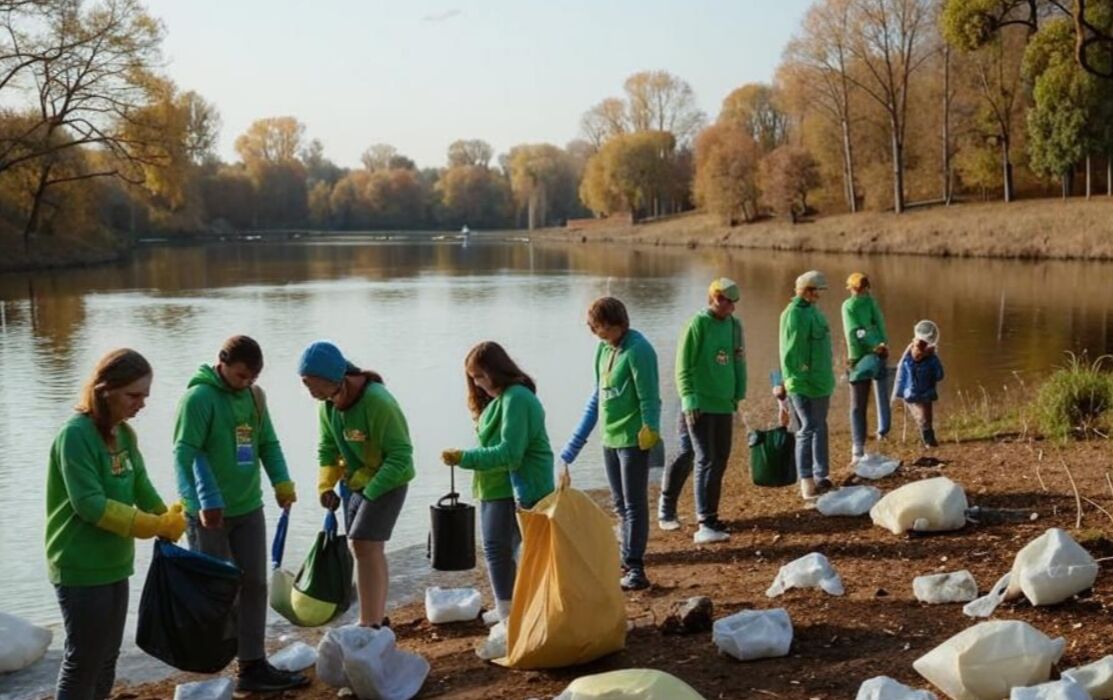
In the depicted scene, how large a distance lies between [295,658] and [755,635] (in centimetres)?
225

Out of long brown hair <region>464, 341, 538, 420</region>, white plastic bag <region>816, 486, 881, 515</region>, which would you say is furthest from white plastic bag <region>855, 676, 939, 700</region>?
white plastic bag <region>816, 486, 881, 515</region>

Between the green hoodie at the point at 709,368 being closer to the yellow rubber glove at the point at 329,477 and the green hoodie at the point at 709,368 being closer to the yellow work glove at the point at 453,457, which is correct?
the yellow work glove at the point at 453,457

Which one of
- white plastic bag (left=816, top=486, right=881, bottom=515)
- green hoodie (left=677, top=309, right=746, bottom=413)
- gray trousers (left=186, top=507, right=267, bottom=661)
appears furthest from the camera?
white plastic bag (left=816, top=486, right=881, bottom=515)

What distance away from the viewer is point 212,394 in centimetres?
505

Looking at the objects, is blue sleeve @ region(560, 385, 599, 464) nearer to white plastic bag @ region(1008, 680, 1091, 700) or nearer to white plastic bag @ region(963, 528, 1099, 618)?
white plastic bag @ region(963, 528, 1099, 618)

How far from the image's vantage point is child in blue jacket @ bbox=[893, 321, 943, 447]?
9906 mm

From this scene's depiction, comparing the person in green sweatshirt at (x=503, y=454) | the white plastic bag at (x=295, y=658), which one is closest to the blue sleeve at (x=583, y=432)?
the person in green sweatshirt at (x=503, y=454)

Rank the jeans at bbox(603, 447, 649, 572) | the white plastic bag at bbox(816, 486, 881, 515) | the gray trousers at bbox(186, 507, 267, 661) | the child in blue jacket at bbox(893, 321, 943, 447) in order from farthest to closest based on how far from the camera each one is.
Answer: the child in blue jacket at bbox(893, 321, 943, 447) → the white plastic bag at bbox(816, 486, 881, 515) → the jeans at bbox(603, 447, 649, 572) → the gray trousers at bbox(186, 507, 267, 661)

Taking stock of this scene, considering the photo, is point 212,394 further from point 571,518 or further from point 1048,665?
point 1048,665

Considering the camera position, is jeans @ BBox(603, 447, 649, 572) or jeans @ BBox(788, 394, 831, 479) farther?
jeans @ BBox(788, 394, 831, 479)

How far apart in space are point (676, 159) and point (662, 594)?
79.3m

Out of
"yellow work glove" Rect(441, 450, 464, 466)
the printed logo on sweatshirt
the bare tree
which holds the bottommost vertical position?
"yellow work glove" Rect(441, 450, 464, 466)

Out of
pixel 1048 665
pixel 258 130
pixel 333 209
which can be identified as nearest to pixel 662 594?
pixel 1048 665

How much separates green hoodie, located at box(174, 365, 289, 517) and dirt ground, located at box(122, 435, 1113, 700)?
97 cm
